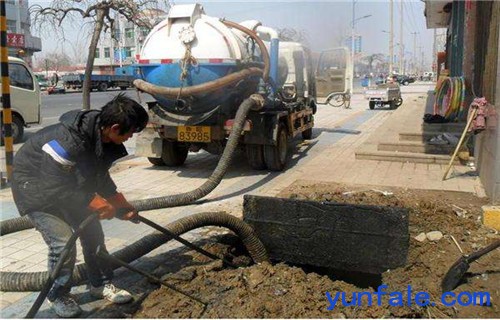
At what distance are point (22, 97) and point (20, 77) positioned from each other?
0.61 meters

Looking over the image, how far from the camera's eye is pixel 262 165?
8070 mm

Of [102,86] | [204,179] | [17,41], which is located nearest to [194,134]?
[204,179]

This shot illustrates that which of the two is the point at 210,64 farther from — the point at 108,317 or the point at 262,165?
the point at 108,317

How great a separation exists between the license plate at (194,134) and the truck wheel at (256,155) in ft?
3.11

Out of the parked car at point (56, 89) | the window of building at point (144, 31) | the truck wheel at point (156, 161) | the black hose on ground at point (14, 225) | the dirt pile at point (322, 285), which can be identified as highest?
the window of building at point (144, 31)

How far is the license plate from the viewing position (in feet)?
23.8

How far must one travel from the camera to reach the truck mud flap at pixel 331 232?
4.29 metres

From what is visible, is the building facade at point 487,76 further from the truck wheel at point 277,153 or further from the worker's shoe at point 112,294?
the worker's shoe at point 112,294

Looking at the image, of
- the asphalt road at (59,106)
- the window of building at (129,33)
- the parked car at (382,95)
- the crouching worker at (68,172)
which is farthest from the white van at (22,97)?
the parked car at (382,95)

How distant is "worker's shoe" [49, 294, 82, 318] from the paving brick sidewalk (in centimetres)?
10

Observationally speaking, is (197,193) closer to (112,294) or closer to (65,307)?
(112,294)

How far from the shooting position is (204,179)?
299 inches

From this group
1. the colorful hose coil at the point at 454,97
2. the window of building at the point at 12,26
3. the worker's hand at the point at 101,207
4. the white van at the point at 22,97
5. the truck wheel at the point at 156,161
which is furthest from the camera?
the window of building at the point at 12,26

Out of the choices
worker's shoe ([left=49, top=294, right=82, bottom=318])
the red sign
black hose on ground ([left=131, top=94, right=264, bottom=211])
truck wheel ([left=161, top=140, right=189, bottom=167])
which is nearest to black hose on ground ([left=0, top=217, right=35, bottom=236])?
black hose on ground ([left=131, top=94, right=264, bottom=211])
